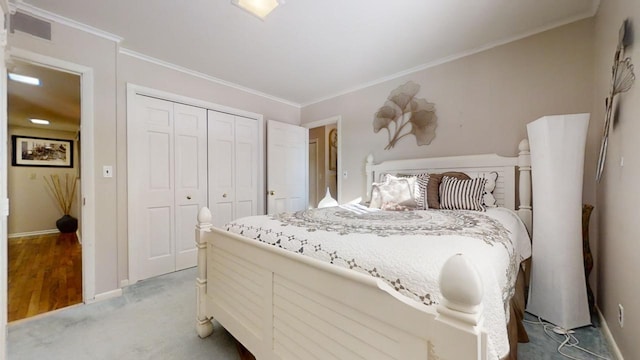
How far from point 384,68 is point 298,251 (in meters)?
2.63

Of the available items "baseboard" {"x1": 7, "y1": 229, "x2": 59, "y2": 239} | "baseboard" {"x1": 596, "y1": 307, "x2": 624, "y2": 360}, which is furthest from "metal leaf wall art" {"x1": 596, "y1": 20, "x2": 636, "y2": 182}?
"baseboard" {"x1": 7, "y1": 229, "x2": 59, "y2": 239}

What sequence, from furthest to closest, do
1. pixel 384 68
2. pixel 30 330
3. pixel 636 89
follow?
pixel 384 68
pixel 30 330
pixel 636 89

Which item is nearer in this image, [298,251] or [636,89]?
[298,251]

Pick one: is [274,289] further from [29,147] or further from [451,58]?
[29,147]

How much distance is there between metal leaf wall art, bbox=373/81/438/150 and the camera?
2.96m

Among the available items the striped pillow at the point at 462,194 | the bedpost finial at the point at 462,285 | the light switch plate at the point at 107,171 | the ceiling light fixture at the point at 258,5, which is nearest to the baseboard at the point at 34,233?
the light switch plate at the point at 107,171

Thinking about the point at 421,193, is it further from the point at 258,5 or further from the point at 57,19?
the point at 57,19

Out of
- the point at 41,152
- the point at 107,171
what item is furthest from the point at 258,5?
the point at 41,152

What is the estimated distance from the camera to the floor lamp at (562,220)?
69.2 inches

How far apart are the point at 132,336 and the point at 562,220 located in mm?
3037

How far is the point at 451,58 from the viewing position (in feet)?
9.11

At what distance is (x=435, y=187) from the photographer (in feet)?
8.07

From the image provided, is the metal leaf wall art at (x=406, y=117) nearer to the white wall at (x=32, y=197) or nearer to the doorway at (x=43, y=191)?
the doorway at (x=43, y=191)

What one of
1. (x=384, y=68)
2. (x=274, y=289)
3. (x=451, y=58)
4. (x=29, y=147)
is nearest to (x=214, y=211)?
(x=274, y=289)
